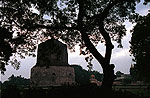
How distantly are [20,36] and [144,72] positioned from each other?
934 inches

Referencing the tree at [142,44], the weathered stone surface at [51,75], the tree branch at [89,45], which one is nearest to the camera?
the tree branch at [89,45]

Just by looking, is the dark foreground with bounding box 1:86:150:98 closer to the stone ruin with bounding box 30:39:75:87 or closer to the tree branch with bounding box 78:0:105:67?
the tree branch with bounding box 78:0:105:67

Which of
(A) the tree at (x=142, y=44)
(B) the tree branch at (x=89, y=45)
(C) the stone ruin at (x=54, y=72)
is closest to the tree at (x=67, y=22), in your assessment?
(B) the tree branch at (x=89, y=45)

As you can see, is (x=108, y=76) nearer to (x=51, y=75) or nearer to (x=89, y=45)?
(x=89, y=45)

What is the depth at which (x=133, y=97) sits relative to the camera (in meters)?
10.6

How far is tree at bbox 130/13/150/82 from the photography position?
29781 mm

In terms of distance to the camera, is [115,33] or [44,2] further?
[115,33]

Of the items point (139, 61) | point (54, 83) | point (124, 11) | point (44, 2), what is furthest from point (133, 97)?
point (54, 83)

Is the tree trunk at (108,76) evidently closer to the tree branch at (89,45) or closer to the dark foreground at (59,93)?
the tree branch at (89,45)

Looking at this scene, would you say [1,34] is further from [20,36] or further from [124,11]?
[124,11]

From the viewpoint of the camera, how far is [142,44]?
3108 centimetres

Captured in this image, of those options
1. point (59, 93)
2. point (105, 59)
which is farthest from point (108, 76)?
point (59, 93)

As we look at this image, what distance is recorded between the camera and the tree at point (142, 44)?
2978cm

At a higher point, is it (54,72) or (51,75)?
(54,72)
